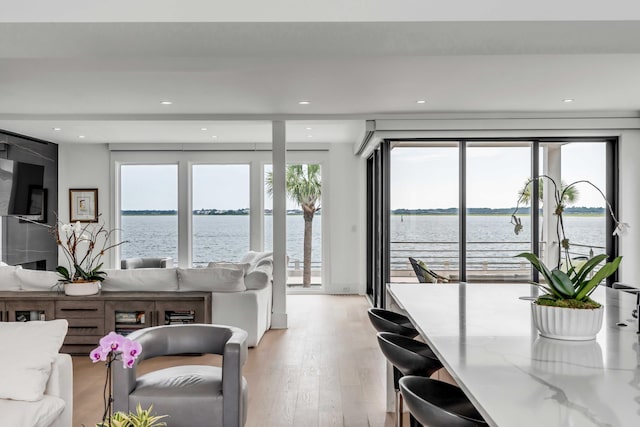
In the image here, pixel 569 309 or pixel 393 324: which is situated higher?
pixel 569 309

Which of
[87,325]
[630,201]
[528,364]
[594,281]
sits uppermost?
[630,201]

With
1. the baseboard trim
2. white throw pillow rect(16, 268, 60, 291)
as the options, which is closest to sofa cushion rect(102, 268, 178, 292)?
white throw pillow rect(16, 268, 60, 291)

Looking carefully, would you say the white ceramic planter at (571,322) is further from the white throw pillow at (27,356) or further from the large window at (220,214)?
the large window at (220,214)

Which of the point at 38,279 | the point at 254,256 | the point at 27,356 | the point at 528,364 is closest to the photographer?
the point at 528,364

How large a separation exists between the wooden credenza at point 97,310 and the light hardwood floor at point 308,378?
287mm

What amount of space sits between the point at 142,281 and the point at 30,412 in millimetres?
2937

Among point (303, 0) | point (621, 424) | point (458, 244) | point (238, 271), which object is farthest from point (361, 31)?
point (458, 244)

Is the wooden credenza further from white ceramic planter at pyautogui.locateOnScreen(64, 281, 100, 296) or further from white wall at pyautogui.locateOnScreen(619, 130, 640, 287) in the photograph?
white wall at pyautogui.locateOnScreen(619, 130, 640, 287)

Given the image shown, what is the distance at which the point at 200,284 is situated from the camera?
17.6ft

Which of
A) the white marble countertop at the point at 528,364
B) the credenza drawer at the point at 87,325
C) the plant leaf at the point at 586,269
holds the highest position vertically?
the plant leaf at the point at 586,269

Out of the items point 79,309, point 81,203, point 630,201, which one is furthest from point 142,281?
point 630,201

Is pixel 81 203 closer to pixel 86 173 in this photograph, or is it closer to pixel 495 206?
pixel 86 173

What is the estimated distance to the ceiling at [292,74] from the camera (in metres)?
2.76

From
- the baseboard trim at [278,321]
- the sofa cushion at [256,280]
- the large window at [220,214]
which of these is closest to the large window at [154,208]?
the large window at [220,214]
